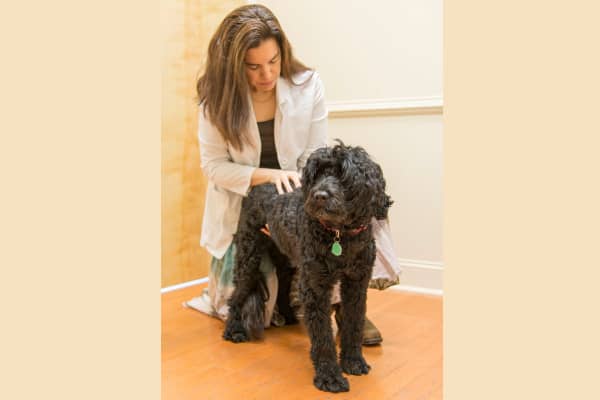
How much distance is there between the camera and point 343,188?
66.8 inches

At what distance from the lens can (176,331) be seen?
7.91ft

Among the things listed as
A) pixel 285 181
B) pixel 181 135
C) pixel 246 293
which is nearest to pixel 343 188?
pixel 285 181

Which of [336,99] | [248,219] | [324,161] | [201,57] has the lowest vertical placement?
[248,219]

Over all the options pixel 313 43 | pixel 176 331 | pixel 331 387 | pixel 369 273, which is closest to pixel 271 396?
pixel 331 387

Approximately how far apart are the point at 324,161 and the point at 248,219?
658mm

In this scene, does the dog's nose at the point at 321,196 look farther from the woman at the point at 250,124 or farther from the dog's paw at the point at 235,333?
the dog's paw at the point at 235,333

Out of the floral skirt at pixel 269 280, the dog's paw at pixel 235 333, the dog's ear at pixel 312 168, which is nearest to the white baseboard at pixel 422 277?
the floral skirt at pixel 269 280

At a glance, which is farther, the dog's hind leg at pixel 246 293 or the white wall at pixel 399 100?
the white wall at pixel 399 100

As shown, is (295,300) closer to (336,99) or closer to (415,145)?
(415,145)

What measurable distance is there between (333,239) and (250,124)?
82 centimetres

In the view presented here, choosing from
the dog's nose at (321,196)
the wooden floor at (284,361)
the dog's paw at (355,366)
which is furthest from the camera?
the dog's paw at (355,366)

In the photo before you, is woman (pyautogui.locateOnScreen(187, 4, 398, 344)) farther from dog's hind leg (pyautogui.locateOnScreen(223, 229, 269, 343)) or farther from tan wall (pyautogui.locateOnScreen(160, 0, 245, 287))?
tan wall (pyautogui.locateOnScreen(160, 0, 245, 287))

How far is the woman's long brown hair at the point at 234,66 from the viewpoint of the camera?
2.16 meters

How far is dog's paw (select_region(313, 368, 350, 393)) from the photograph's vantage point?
5.65 ft
